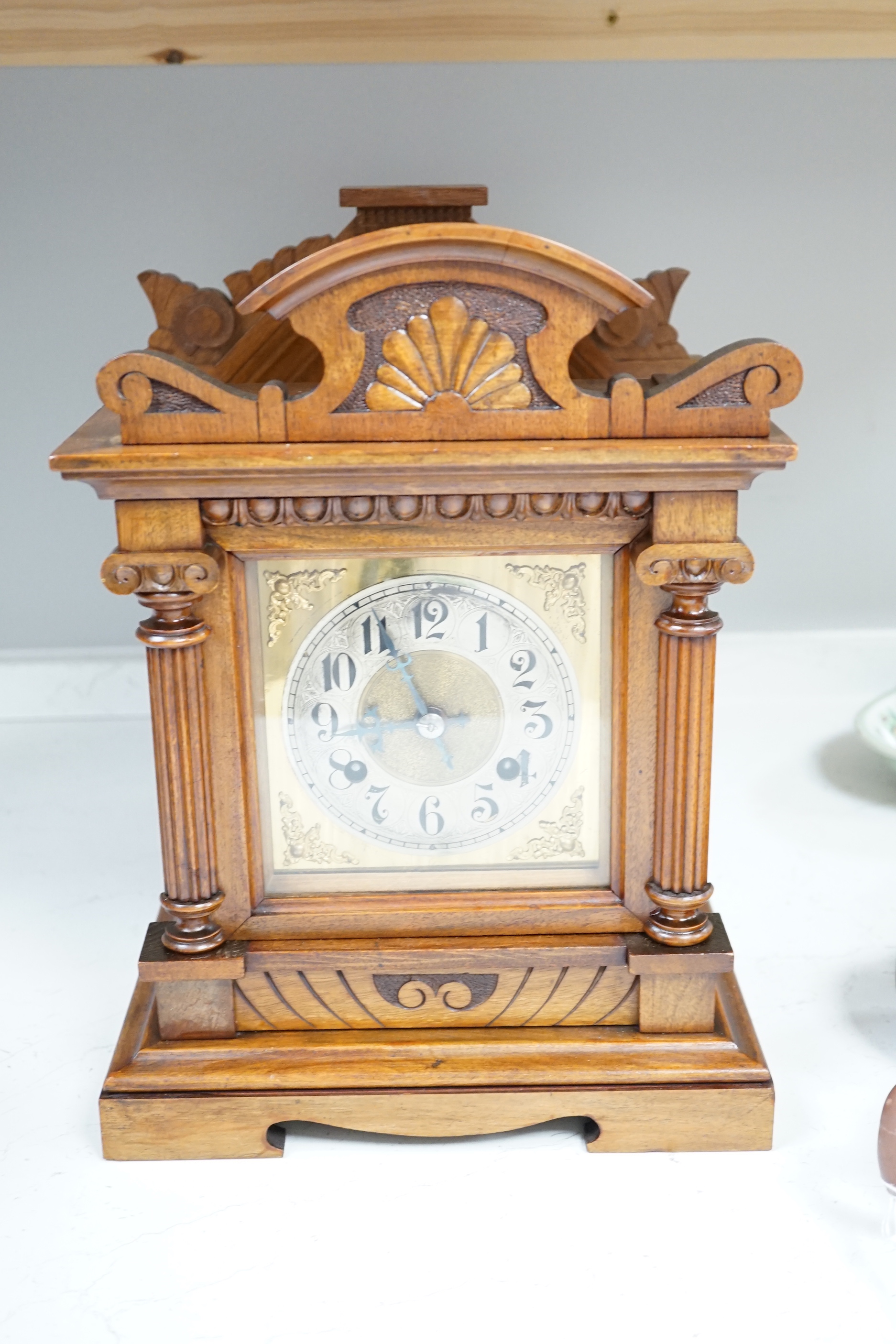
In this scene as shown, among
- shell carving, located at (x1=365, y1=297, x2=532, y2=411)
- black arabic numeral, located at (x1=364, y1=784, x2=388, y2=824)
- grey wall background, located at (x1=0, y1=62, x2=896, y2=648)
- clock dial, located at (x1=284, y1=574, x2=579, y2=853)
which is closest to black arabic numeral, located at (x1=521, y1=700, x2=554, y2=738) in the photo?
clock dial, located at (x1=284, y1=574, x2=579, y2=853)

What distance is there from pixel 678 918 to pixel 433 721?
0.21 meters

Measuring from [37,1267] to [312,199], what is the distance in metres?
1.00

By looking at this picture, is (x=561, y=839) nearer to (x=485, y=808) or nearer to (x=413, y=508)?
(x=485, y=808)

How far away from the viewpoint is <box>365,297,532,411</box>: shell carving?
34.0 inches

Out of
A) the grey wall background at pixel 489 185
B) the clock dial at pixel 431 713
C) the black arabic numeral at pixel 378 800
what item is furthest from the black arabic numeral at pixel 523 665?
the grey wall background at pixel 489 185

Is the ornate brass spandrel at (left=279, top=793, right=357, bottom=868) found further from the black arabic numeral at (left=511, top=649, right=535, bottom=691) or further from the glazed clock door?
the black arabic numeral at (left=511, top=649, right=535, bottom=691)

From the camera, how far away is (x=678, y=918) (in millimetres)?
991

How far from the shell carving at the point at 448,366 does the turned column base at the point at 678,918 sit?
0.34 meters

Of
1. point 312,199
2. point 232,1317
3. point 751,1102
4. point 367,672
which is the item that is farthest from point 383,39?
point 232,1317

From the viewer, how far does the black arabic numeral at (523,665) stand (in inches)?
38.0

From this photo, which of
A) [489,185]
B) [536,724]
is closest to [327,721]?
[536,724]

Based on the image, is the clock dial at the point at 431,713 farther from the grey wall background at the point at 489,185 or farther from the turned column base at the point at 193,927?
the grey wall background at the point at 489,185

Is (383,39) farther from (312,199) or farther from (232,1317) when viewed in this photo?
(232,1317)

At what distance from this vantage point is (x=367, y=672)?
964mm
